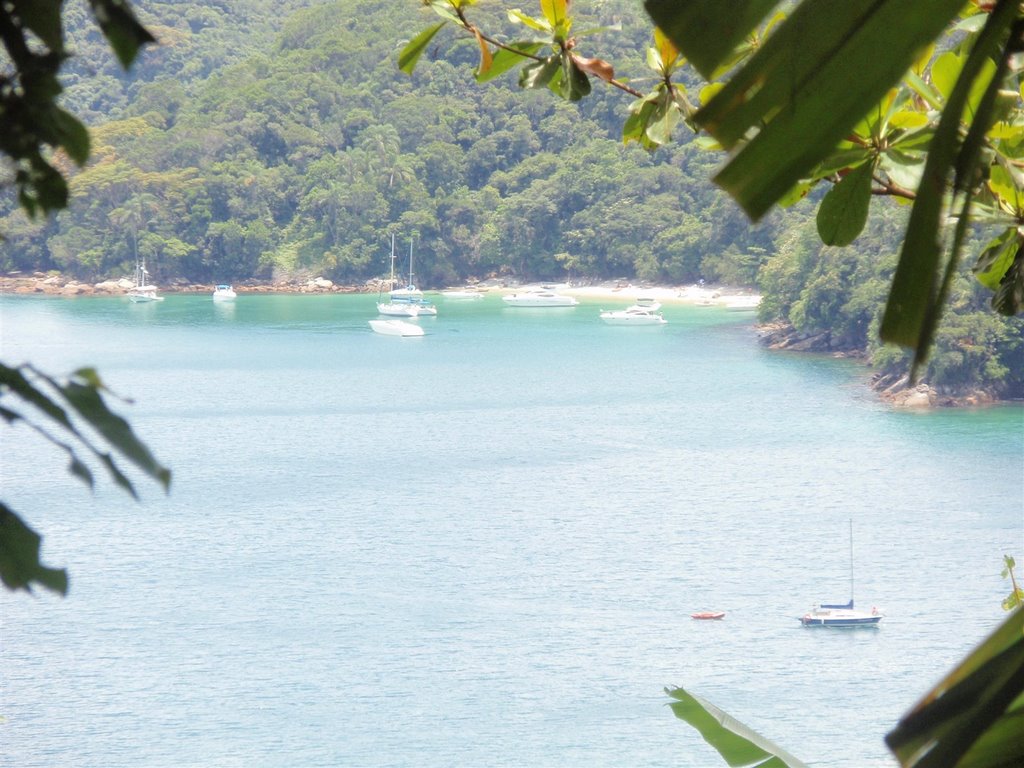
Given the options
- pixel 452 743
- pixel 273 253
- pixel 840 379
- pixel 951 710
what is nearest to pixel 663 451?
pixel 840 379

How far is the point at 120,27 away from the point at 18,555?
0.12 metres

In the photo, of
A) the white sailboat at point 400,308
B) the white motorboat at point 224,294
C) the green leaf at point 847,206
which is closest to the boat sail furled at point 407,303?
the white sailboat at point 400,308

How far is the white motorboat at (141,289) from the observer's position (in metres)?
35.2

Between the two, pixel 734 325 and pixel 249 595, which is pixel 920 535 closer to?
pixel 249 595

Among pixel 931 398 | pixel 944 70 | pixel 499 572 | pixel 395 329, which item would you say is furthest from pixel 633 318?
pixel 944 70

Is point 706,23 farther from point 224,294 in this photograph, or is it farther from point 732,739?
point 224,294

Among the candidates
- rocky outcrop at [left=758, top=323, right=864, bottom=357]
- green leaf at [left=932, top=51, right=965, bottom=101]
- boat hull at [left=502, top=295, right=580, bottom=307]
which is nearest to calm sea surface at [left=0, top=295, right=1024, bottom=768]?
rocky outcrop at [left=758, top=323, right=864, bottom=357]

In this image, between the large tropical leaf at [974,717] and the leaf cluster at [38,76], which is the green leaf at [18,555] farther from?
the large tropical leaf at [974,717]

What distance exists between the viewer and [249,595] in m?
12.9

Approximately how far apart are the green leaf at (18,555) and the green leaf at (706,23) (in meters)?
0.18

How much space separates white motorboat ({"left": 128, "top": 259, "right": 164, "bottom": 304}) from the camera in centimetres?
3522

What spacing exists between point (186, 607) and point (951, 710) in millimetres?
12998

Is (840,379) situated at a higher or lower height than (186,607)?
higher

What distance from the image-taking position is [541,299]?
1375 inches
